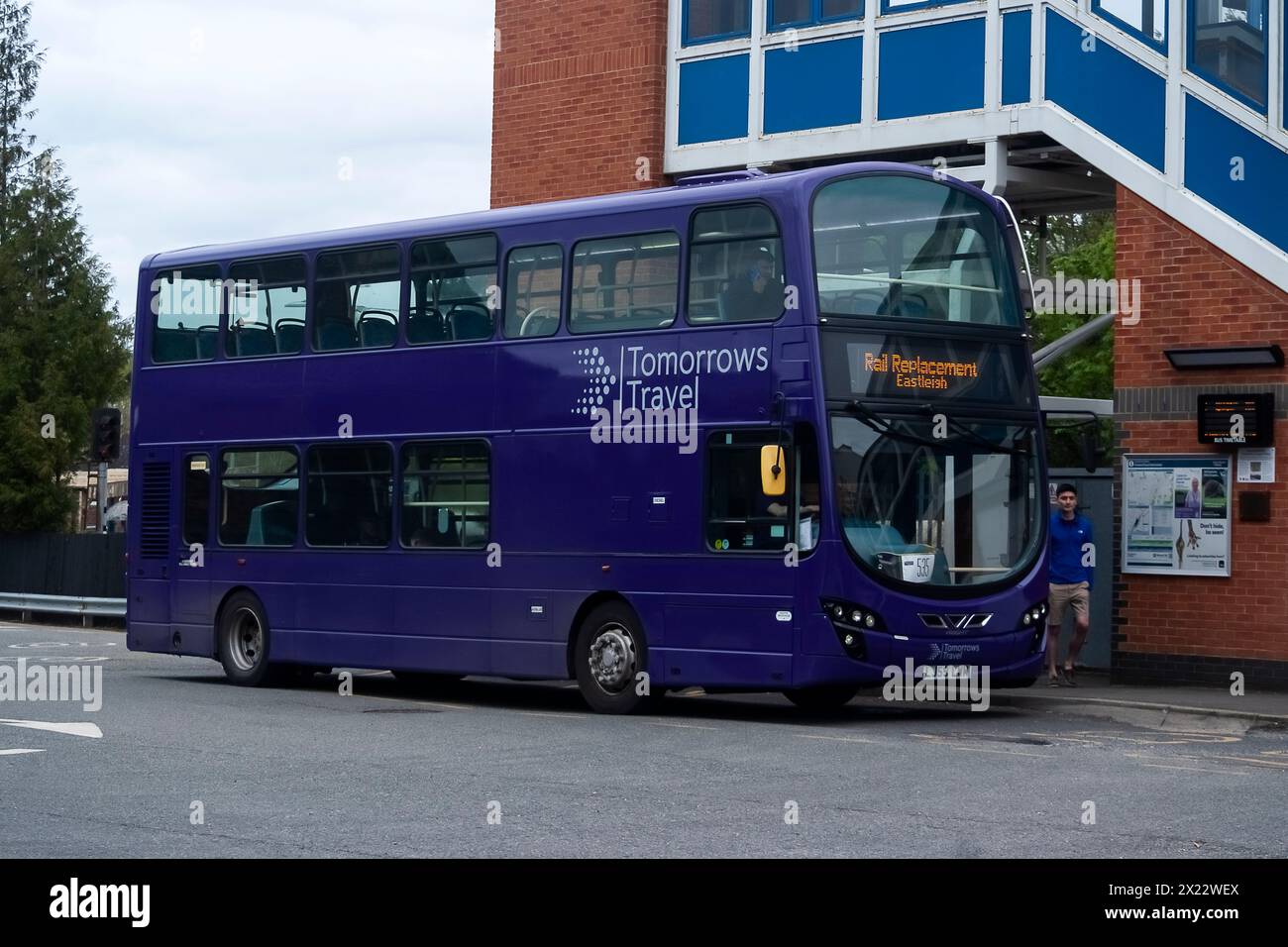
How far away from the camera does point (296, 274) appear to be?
61.3 ft

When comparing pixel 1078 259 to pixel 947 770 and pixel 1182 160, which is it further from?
pixel 947 770

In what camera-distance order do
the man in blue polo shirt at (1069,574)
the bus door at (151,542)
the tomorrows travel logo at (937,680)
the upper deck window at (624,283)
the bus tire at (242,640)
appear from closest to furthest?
the tomorrows travel logo at (937,680) < the upper deck window at (624,283) < the man in blue polo shirt at (1069,574) < the bus tire at (242,640) < the bus door at (151,542)

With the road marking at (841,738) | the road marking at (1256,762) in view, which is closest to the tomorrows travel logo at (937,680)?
the road marking at (841,738)

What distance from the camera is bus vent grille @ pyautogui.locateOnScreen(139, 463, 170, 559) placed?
20.2 meters

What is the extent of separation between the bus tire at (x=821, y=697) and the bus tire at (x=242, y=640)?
5694 mm

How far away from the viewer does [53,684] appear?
18859mm

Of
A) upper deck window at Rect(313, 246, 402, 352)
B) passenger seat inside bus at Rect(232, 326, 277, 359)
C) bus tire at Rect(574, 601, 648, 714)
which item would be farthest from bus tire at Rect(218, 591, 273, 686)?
bus tire at Rect(574, 601, 648, 714)

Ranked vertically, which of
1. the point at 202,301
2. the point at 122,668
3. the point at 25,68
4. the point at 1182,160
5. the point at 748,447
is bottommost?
the point at 122,668

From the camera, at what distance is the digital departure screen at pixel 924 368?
571 inches

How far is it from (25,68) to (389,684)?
120 ft

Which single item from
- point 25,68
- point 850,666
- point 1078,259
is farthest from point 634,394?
point 25,68

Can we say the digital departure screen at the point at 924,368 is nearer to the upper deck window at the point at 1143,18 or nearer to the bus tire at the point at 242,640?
the upper deck window at the point at 1143,18

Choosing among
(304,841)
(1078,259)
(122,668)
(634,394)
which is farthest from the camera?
(1078,259)

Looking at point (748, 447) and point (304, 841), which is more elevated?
point (748, 447)
